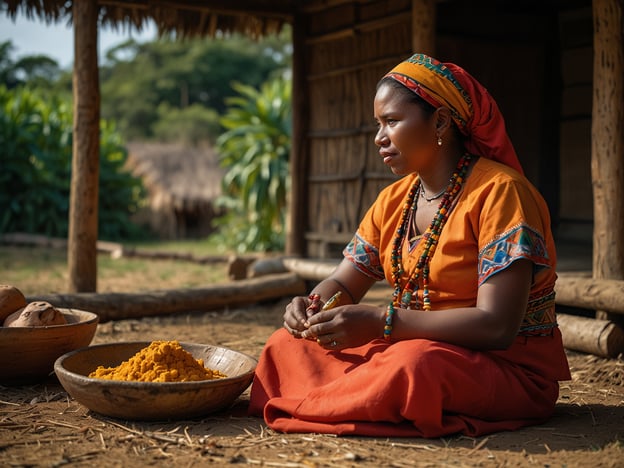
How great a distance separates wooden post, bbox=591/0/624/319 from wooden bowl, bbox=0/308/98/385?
3.03 m

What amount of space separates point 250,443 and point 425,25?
4400 mm

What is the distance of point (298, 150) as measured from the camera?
8.11 metres

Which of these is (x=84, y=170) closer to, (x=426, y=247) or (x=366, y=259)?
(x=366, y=259)

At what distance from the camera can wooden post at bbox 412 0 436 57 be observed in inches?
239

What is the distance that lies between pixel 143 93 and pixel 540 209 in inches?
1027

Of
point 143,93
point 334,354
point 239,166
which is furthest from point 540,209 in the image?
point 143,93

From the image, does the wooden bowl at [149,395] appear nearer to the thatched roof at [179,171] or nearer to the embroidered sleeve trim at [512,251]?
the embroidered sleeve trim at [512,251]

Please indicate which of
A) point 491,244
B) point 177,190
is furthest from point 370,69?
point 177,190

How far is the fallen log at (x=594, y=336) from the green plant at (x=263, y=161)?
7.21 meters

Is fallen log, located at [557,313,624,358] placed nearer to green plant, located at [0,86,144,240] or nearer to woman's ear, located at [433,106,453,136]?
woman's ear, located at [433,106,453,136]

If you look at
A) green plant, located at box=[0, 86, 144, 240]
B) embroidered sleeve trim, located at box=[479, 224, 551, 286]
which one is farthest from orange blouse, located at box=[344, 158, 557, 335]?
green plant, located at box=[0, 86, 144, 240]

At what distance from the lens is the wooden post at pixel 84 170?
236 inches

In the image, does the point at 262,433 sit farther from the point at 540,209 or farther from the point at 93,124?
the point at 93,124

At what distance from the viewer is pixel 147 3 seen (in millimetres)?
7035
